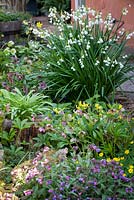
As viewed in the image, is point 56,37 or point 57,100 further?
point 56,37

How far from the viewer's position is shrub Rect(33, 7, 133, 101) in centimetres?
474

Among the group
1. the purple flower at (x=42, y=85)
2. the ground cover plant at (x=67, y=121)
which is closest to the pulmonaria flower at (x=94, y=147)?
the ground cover plant at (x=67, y=121)

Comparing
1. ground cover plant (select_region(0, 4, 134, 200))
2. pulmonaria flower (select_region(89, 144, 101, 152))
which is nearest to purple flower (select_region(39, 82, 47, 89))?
ground cover plant (select_region(0, 4, 134, 200))

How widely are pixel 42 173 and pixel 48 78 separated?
2.09m

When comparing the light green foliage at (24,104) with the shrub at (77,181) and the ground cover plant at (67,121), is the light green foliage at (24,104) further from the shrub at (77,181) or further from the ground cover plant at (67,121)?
the shrub at (77,181)

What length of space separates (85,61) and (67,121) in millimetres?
1129

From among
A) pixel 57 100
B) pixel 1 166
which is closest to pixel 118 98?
pixel 57 100

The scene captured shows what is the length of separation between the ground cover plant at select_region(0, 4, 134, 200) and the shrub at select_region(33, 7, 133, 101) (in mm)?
11

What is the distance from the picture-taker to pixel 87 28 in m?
4.95

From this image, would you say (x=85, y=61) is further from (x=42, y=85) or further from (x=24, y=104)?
(x=24, y=104)

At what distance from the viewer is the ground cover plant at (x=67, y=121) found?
9.36ft

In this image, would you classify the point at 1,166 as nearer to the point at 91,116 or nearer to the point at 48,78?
the point at 91,116

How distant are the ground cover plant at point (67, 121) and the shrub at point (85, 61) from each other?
0.01m

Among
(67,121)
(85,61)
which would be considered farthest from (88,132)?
(85,61)
